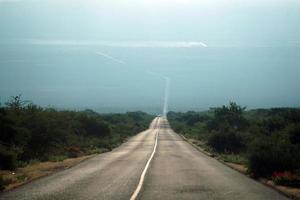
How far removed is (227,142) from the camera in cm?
5825

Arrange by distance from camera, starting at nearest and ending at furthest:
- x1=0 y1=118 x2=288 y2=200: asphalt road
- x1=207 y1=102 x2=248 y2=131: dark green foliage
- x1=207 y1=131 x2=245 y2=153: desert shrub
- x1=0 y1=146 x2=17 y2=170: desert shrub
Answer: x1=0 y1=118 x2=288 y2=200: asphalt road
x1=0 y1=146 x2=17 y2=170: desert shrub
x1=207 y1=131 x2=245 y2=153: desert shrub
x1=207 y1=102 x2=248 y2=131: dark green foliage

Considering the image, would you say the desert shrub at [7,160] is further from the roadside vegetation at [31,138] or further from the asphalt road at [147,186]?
the asphalt road at [147,186]

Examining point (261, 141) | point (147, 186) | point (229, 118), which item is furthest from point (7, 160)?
point (229, 118)

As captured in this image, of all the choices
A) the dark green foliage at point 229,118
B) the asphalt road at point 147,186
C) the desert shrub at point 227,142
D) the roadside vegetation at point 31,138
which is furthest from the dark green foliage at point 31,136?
the dark green foliage at point 229,118

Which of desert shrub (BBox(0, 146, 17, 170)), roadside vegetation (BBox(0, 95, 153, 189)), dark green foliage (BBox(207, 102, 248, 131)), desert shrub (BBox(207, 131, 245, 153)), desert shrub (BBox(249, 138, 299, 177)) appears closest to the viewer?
desert shrub (BBox(249, 138, 299, 177))

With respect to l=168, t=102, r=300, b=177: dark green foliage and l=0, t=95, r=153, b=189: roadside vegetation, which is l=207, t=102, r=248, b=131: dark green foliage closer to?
l=168, t=102, r=300, b=177: dark green foliage

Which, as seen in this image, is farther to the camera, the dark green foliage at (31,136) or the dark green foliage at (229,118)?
the dark green foliage at (229,118)

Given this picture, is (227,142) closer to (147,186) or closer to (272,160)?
(272,160)

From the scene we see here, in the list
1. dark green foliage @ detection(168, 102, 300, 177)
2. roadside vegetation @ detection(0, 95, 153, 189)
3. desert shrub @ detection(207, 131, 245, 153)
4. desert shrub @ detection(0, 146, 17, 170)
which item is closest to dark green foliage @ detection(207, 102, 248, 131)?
dark green foliage @ detection(168, 102, 300, 177)

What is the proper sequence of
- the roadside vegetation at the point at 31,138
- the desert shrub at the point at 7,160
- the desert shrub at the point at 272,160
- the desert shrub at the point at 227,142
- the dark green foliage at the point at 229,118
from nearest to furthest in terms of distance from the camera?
the desert shrub at the point at 272,160
the desert shrub at the point at 7,160
the roadside vegetation at the point at 31,138
the desert shrub at the point at 227,142
the dark green foliage at the point at 229,118

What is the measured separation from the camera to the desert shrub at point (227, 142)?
5721 centimetres

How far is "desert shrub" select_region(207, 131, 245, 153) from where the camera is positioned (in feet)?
188

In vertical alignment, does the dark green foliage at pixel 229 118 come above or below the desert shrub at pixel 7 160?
above

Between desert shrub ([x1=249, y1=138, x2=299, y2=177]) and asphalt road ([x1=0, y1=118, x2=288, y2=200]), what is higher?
desert shrub ([x1=249, y1=138, x2=299, y2=177])
